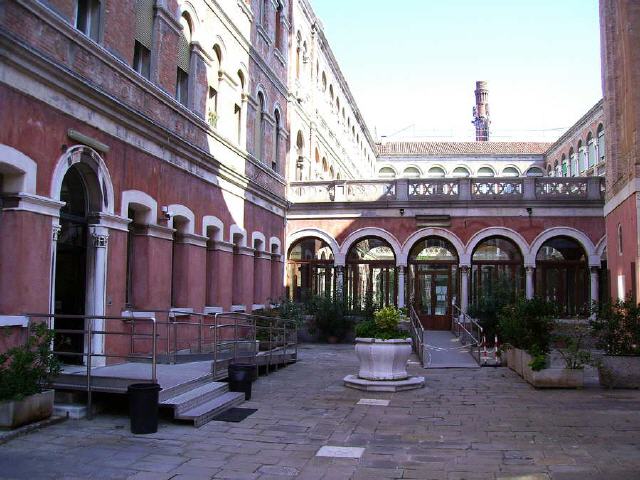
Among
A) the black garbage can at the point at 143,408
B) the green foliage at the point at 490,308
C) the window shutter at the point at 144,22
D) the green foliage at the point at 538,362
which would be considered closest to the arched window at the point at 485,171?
the green foliage at the point at 490,308

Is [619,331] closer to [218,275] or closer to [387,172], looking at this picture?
[218,275]

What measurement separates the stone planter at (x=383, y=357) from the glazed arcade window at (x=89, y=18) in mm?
7162

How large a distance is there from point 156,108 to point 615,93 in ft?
45.4

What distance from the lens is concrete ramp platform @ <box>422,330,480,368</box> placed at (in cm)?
1662

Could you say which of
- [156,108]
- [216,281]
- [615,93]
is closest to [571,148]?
[615,93]

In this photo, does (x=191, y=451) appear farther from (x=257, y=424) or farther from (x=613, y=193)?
(x=613, y=193)

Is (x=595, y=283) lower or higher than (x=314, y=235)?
lower

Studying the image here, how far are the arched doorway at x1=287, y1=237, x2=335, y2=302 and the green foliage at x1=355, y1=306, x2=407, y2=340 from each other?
12875 mm

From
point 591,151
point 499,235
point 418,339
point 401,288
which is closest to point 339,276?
point 401,288

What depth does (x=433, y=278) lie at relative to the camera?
25203mm

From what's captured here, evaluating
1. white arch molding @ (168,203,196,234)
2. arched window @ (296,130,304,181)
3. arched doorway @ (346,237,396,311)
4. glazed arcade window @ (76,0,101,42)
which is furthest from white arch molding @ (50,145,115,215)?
arched window @ (296,130,304,181)

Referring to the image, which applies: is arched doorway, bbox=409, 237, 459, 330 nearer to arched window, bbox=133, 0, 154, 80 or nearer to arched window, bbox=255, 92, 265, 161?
arched window, bbox=255, 92, 265, 161

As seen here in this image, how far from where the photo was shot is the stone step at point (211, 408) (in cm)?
873

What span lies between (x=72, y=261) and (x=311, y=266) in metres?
15.2
